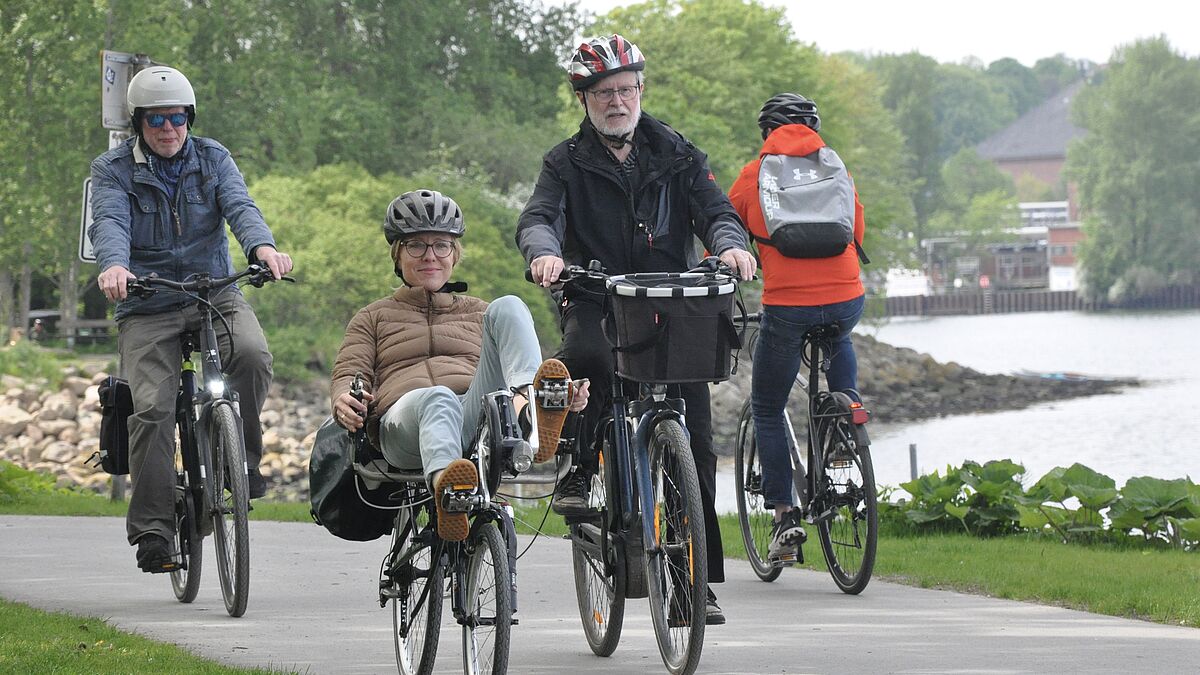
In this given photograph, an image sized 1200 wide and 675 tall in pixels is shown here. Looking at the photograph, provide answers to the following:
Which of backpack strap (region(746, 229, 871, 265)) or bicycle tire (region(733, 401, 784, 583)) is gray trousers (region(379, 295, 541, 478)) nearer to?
backpack strap (region(746, 229, 871, 265))

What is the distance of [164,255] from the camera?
24.6 ft

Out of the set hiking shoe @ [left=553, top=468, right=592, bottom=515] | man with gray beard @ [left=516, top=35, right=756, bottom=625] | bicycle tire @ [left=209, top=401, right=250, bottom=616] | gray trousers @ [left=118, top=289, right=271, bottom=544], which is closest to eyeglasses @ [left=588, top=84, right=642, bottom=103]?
man with gray beard @ [left=516, top=35, right=756, bottom=625]

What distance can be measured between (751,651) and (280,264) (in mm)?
2288

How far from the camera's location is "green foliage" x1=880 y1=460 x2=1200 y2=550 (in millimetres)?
9109

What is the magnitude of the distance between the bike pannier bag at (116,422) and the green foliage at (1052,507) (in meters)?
4.19

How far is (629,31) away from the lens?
5666 centimetres

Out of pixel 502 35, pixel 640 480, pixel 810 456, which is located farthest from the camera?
pixel 502 35

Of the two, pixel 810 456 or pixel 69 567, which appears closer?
pixel 810 456

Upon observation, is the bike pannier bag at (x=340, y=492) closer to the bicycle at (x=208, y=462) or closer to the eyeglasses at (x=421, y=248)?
the eyeglasses at (x=421, y=248)

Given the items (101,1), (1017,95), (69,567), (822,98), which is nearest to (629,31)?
(822,98)

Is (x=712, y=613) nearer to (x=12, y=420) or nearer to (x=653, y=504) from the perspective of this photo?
(x=653, y=504)

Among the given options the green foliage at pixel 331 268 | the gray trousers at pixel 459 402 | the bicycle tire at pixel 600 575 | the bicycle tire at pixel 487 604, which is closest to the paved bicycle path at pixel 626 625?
the bicycle tire at pixel 600 575

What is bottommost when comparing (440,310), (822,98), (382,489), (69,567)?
(69,567)

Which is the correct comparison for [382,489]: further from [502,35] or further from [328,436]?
[502,35]
